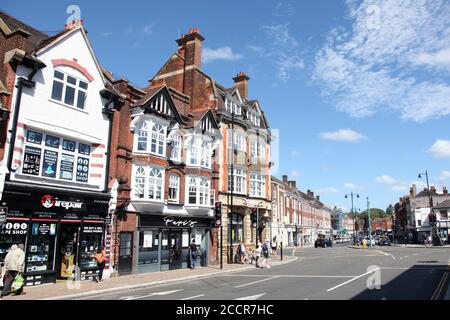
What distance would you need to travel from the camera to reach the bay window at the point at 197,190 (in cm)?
2772

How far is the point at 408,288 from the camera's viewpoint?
14.4 metres

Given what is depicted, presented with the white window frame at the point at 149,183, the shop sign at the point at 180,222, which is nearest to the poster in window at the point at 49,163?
the white window frame at the point at 149,183

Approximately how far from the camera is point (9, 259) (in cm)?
1386

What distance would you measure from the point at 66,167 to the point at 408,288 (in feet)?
56.0

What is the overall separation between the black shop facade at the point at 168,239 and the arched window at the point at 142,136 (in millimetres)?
4297

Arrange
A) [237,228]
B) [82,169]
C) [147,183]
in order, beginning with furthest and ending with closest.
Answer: [237,228], [147,183], [82,169]

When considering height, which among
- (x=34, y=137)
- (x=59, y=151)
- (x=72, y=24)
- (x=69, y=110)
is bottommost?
(x=59, y=151)

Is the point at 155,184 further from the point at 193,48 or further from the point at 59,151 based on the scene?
the point at 193,48

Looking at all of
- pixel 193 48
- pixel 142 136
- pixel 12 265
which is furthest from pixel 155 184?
pixel 193 48

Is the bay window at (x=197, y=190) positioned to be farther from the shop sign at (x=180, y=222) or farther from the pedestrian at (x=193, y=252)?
the pedestrian at (x=193, y=252)

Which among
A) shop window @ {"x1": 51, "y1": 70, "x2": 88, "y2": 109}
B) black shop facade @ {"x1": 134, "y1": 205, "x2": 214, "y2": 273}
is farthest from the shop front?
shop window @ {"x1": 51, "y1": 70, "x2": 88, "y2": 109}
